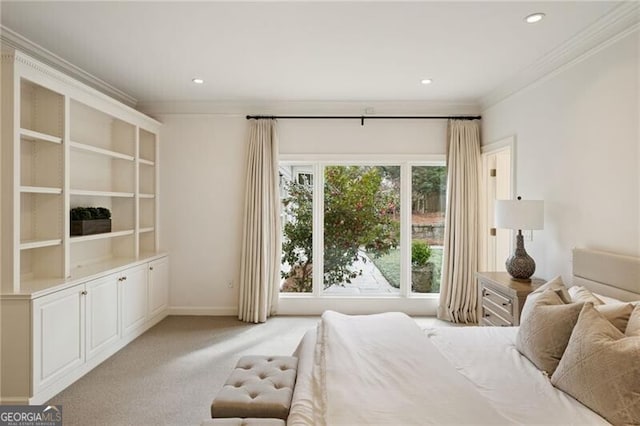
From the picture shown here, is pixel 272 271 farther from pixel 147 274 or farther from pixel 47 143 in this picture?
pixel 47 143

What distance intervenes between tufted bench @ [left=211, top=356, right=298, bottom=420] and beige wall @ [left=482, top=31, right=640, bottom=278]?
7.92 feet

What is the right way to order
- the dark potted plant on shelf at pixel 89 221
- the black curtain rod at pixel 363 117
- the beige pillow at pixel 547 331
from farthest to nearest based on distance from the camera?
the black curtain rod at pixel 363 117 → the dark potted plant on shelf at pixel 89 221 → the beige pillow at pixel 547 331

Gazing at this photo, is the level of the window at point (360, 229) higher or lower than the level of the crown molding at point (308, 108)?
lower

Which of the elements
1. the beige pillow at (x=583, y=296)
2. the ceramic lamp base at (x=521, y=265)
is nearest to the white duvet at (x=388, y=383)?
the beige pillow at (x=583, y=296)

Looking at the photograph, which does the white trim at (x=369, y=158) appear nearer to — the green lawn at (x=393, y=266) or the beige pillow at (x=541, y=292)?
the green lawn at (x=393, y=266)

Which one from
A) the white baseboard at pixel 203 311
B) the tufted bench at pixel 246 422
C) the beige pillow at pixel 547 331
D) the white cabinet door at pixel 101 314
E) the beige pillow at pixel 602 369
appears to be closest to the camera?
the beige pillow at pixel 602 369

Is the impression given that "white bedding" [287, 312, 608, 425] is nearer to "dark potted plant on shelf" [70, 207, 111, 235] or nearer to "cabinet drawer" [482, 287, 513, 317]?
"cabinet drawer" [482, 287, 513, 317]

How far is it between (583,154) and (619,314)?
1509 mm

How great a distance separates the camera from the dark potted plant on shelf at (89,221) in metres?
3.14

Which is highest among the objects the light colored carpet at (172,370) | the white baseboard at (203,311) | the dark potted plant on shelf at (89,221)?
the dark potted plant on shelf at (89,221)

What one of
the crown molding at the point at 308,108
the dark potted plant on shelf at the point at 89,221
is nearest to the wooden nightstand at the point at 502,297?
the crown molding at the point at 308,108

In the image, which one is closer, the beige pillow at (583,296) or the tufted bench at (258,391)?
the tufted bench at (258,391)

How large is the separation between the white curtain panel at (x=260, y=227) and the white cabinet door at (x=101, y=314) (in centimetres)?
142

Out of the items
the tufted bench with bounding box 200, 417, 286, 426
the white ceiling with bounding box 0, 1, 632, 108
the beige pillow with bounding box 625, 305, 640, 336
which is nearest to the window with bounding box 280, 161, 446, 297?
the white ceiling with bounding box 0, 1, 632, 108
